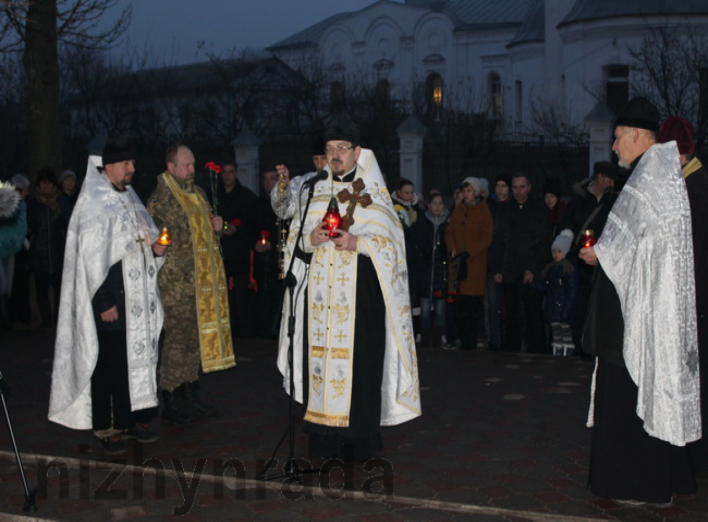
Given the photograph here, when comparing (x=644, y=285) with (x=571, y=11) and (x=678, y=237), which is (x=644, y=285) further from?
(x=571, y=11)

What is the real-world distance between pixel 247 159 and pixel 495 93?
30.2m

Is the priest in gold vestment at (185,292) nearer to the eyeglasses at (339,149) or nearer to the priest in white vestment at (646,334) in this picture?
the eyeglasses at (339,149)

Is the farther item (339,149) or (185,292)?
(185,292)

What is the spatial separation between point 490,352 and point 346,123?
5288 mm

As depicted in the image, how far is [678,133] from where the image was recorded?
626 cm

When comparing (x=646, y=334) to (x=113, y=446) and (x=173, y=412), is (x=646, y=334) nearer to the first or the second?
(x=113, y=446)

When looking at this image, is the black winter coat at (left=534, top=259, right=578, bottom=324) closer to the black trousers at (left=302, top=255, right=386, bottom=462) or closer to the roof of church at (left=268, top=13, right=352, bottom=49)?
the black trousers at (left=302, top=255, right=386, bottom=462)

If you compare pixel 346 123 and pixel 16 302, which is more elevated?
pixel 346 123

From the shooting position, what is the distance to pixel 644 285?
19.2 ft

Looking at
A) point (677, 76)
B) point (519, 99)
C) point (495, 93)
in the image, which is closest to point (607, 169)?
point (677, 76)

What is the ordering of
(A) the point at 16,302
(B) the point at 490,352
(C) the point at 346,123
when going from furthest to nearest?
(A) the point at 16,302 < (B) the point at 490,352 < (C) the point at 346,123

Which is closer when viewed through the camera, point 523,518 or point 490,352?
point 523,518

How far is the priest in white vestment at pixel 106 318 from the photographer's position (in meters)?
7.26

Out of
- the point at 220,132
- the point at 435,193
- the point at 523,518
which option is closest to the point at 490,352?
the point at 435,193
